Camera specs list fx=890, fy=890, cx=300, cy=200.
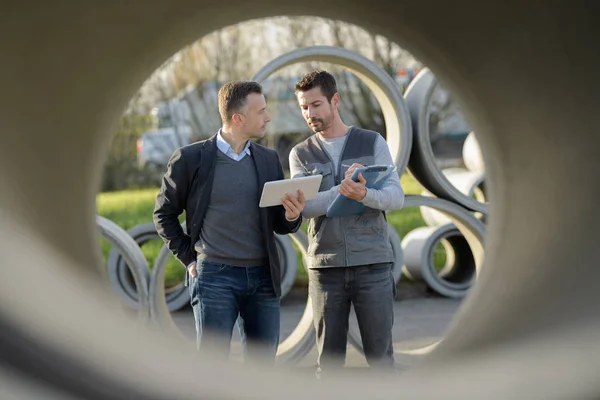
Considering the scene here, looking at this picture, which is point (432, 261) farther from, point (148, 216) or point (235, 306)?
point (148, 216)

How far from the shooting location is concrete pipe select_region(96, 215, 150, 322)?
5.57 m

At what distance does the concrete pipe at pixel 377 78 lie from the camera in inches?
206

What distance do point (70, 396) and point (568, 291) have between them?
4.29 ft

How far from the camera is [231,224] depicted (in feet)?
11.4

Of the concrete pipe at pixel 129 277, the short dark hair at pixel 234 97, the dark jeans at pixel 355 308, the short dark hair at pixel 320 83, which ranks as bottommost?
the concrete pipe at pixel 129 277

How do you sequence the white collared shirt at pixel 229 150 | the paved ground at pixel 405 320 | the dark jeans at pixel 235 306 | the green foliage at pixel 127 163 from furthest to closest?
the green foliage at pixel 127 163 → the paved ground at pixel 405 320 → the white collared shirt at pixel 229 150 → the dark jeans at pixel 235 306

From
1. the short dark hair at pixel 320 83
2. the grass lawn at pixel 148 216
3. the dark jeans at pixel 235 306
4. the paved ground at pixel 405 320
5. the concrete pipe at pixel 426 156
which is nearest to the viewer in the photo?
the dark jeans at pixel 235 306

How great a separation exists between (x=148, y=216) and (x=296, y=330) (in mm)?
7699

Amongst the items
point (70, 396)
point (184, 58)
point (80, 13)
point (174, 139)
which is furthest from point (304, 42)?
point (70, 396)

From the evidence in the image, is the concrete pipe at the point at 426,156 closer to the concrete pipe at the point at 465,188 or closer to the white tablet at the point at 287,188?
the concrete pipe at the point at 465,188

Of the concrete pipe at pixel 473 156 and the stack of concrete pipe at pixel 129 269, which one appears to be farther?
the concrete pipe at pixel 473 156

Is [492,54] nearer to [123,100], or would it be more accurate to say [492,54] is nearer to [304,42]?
[123,100]

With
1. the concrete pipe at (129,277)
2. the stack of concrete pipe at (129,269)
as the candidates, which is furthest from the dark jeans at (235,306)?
the concrete pipe at (129,277)

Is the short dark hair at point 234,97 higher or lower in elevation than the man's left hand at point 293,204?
higher
